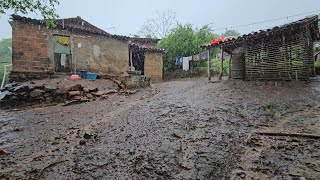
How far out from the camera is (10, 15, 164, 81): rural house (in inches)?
462

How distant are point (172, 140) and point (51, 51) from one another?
10.9 metres

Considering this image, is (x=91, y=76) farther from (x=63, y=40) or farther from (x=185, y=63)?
(x=185, y=63)

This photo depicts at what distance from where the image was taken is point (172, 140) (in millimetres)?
4898

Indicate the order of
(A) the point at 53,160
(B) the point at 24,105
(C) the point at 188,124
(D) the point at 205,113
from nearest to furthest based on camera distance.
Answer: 1. (A) the point at 53,160
2. (C) the point at 188,124
3. (D) the point at 205,113
4. (B) the point at 24,105

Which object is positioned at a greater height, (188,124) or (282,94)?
(282,94)

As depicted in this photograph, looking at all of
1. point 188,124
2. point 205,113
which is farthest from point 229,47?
point 188,124

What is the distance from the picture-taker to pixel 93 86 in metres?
11.1

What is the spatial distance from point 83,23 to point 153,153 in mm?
17018

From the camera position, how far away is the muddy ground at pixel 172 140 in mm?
3824

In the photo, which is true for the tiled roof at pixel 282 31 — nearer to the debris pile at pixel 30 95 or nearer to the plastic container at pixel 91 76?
the plastic container at pixel 91 76

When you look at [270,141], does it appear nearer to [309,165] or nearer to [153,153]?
[309,165]

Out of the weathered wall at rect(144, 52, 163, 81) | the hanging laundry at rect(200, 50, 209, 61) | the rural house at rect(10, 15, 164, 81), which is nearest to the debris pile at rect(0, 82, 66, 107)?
the rural house at rect(10, 15, 164, 81)

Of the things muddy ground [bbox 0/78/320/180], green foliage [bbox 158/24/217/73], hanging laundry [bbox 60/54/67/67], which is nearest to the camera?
muddy ground [bbox 0/78/320/180]

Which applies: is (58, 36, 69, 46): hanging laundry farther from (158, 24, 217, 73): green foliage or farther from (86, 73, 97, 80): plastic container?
(158, 24, 217, 73): green foliage
